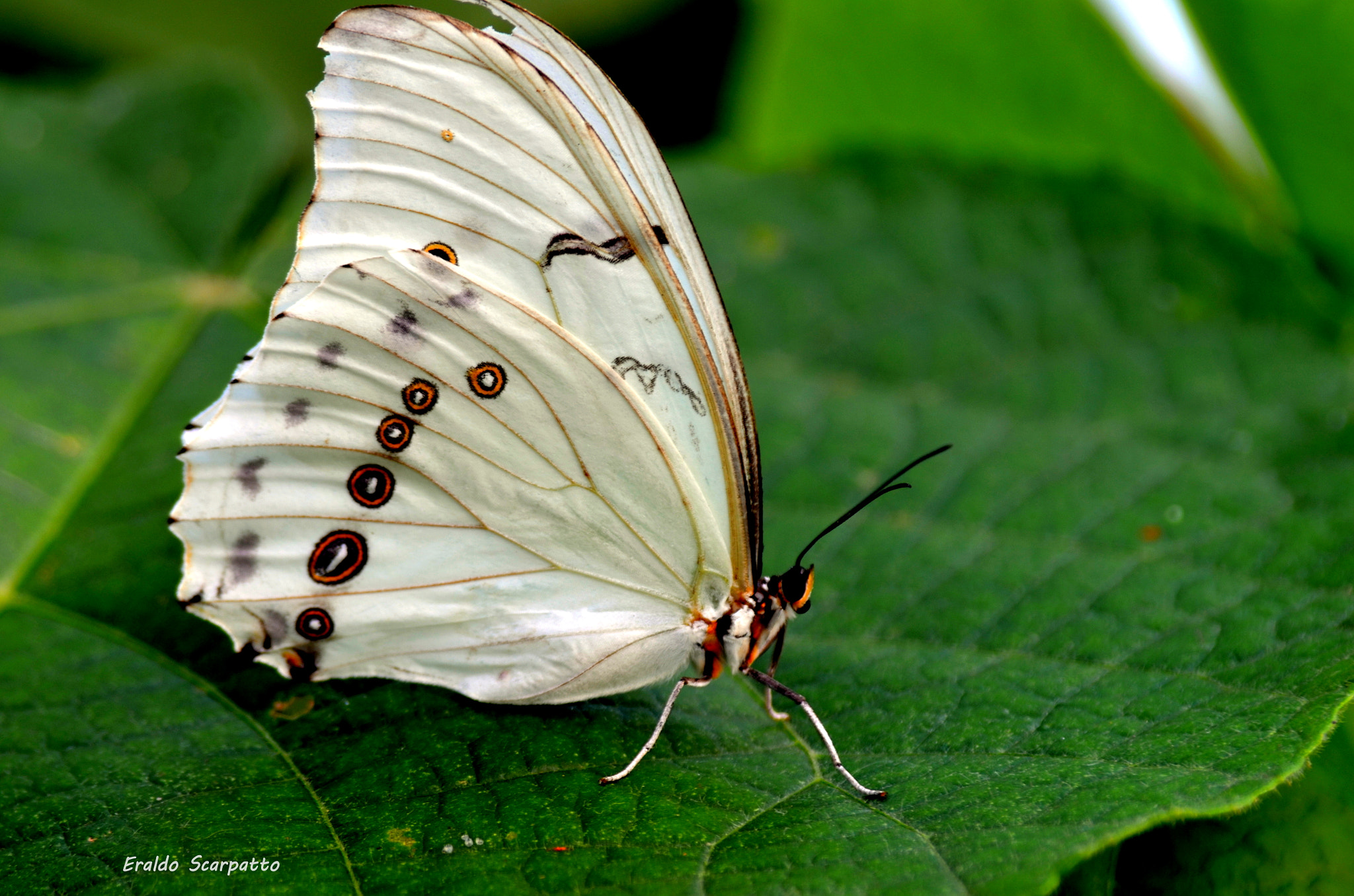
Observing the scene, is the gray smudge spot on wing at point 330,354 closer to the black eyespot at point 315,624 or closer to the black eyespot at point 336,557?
the black eyespot at point 336,557

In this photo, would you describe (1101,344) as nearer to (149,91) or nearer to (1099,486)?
(1099,486)

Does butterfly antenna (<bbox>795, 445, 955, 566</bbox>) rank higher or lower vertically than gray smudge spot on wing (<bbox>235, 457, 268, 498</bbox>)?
lower

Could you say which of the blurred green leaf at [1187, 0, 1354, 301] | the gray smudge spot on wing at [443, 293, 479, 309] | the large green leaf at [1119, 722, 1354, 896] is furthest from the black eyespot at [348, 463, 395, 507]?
the blurred green leaf at [1187, 0, 1354, 301]

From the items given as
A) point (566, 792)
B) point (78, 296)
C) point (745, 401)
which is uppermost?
point (78, 296)

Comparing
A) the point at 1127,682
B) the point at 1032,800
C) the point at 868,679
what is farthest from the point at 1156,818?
the point at 868,679
